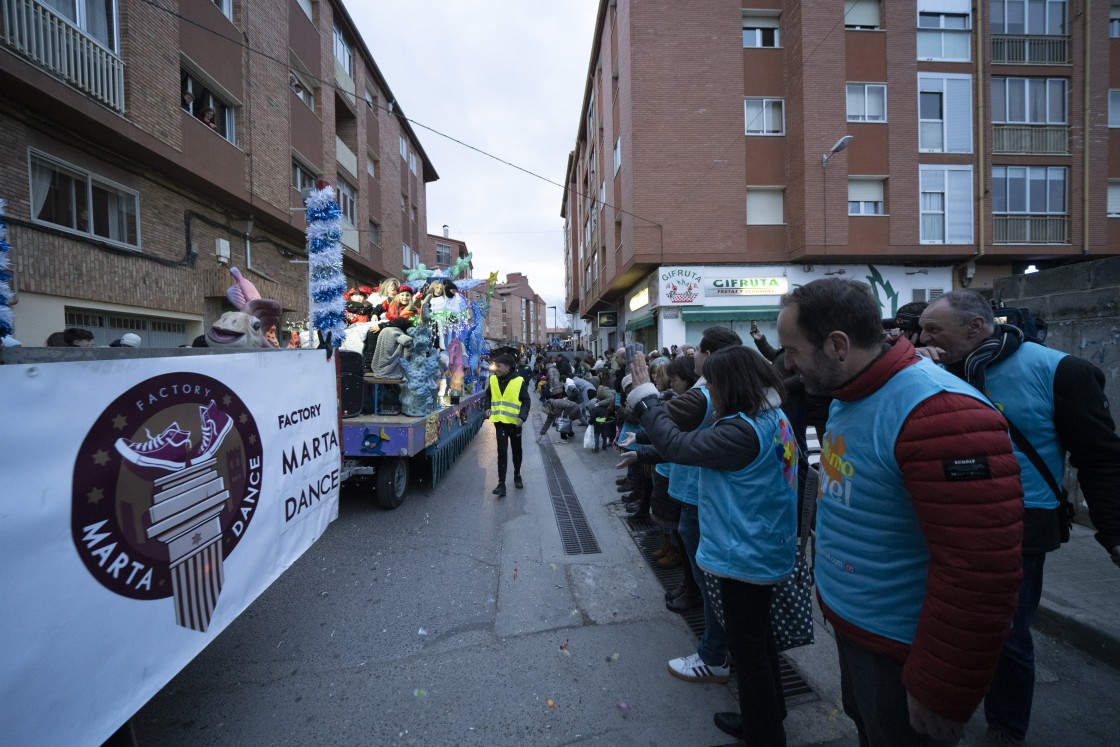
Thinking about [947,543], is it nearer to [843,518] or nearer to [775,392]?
[843,518]

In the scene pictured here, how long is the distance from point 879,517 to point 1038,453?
1.34 meters

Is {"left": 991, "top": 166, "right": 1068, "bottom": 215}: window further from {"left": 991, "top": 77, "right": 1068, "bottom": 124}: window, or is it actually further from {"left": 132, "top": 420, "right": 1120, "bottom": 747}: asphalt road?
{"left": 132, "top": 420, "right": 1120, "bottom": 747}: asphalt road

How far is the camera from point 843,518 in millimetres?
1508

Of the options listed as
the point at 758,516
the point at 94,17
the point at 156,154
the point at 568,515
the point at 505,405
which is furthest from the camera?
the point at 156,154

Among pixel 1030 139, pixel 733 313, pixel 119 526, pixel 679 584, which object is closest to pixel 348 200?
pixel 733 313

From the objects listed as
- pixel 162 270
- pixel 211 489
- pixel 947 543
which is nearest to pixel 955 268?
pixel 947 543

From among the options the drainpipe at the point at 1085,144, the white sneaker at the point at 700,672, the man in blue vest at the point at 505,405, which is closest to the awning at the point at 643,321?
the man in blue vest at the point at 505,405

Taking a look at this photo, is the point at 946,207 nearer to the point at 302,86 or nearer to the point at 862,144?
the point at 862,144

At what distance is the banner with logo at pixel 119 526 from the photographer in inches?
53.0

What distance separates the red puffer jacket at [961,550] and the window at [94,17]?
1223 cm

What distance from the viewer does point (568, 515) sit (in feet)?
18.5

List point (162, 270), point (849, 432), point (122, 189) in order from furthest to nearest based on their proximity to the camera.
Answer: point (162, 270), point (122, 189), point (849, 432)

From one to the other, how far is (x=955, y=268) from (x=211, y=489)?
2130cm

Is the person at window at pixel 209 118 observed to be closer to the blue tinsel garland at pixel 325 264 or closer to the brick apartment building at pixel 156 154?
the brick apartment building at pixel 156 154
